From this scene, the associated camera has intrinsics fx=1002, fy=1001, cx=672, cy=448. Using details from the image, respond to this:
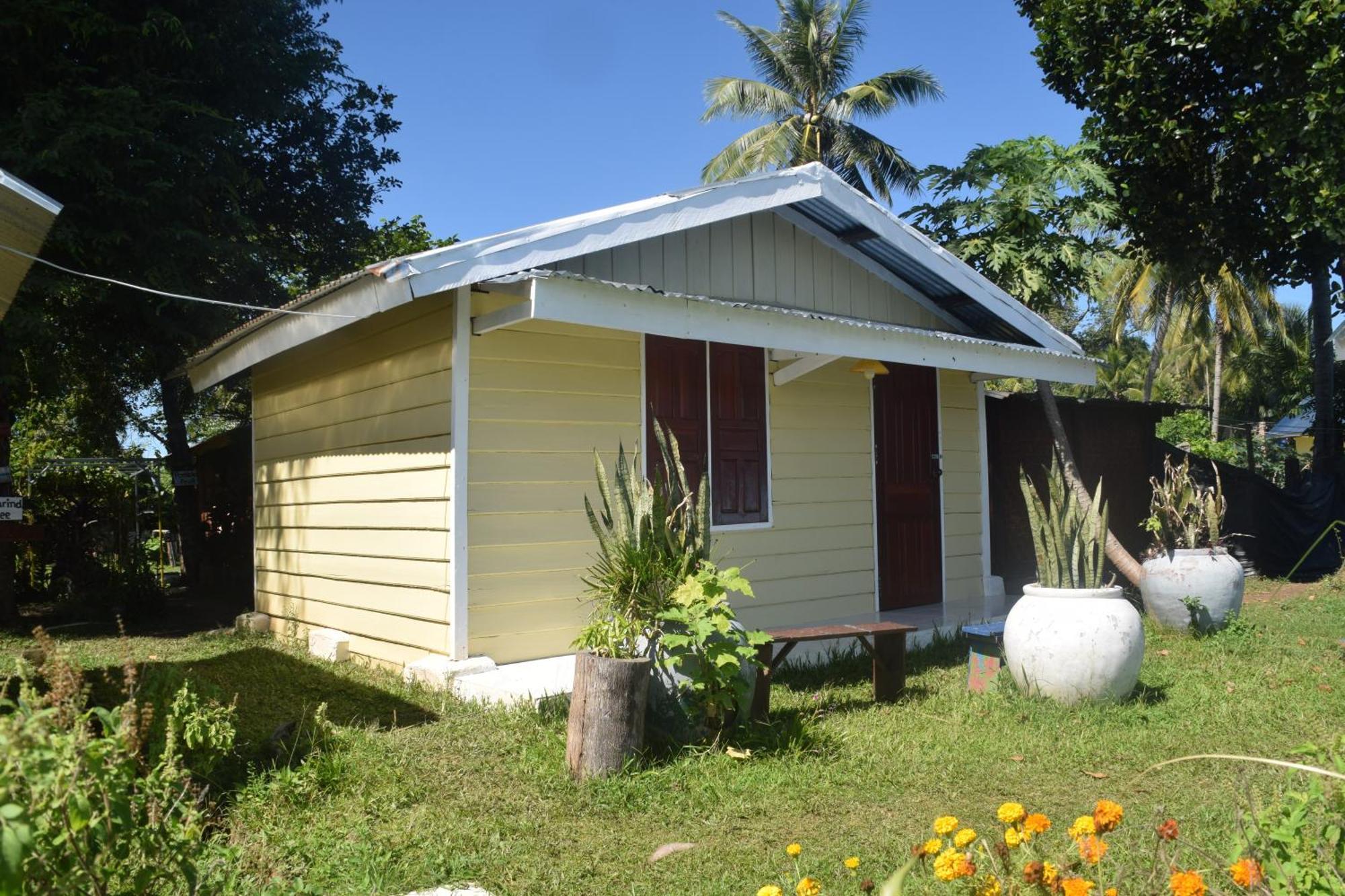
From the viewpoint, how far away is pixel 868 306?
877cm

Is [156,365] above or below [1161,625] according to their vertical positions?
above

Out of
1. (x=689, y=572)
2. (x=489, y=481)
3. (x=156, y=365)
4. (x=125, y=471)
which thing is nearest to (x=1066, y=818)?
(x=689, y=572)

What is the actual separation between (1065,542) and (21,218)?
567cm

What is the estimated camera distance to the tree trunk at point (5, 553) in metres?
9.79

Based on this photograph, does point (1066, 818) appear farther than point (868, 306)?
No

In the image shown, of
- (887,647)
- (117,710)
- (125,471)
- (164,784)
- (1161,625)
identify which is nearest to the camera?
(117,710)

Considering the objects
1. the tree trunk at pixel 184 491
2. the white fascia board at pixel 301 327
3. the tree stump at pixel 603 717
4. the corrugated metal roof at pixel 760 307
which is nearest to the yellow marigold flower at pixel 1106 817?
the tree stump at pixel 603 717

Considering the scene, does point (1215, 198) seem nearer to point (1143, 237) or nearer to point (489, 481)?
point (1143, 237)

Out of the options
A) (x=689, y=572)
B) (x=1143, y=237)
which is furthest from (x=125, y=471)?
(x=1143, y=237)

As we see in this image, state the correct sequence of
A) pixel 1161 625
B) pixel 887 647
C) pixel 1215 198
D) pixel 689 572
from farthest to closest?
pixel 1215 198
pixel 1161 625
pixel 887 647
pixel 689 572

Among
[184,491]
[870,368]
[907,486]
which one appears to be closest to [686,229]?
[870,368]

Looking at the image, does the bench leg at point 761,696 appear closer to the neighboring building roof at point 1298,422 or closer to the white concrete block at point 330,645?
the white concrete block at point 330,645

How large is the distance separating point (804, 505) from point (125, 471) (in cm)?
1004

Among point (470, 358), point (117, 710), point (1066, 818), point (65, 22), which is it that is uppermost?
point (65, 22)
